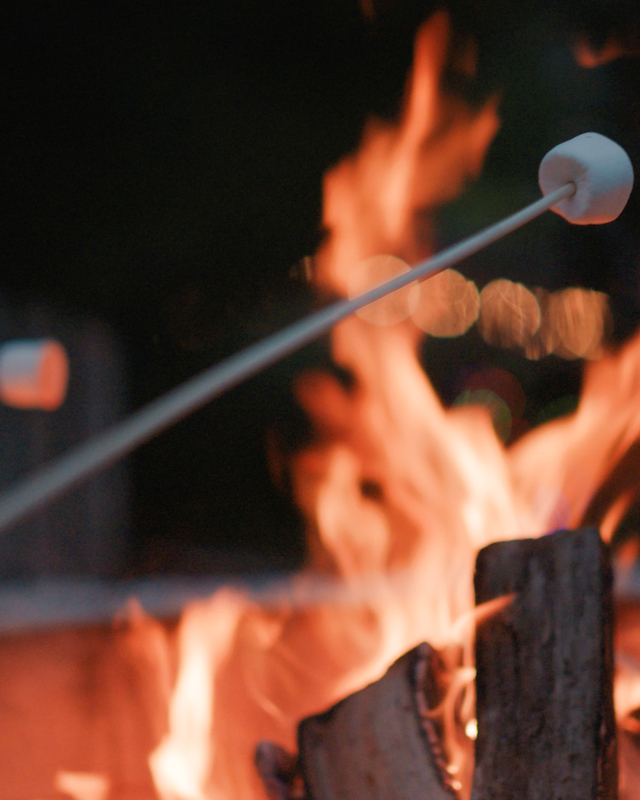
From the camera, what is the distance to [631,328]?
333 cm

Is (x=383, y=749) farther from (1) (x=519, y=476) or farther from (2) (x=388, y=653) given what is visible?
(1) (x=519, y=476)

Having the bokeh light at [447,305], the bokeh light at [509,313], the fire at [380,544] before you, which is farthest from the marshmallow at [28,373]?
the bokeh light at [509,313]

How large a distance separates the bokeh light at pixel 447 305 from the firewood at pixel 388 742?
2.96 meters

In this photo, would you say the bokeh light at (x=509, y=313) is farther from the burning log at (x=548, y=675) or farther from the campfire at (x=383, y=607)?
the burning log at (x=548, y=675)

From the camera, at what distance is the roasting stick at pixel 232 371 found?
16.3 inches

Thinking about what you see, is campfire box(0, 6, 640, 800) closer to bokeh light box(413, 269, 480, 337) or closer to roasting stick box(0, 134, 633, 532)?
roasting stick box(0, 134, 633, 532)

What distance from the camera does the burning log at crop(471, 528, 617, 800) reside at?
899 millimetres

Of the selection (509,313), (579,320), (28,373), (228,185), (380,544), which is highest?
(228,185)

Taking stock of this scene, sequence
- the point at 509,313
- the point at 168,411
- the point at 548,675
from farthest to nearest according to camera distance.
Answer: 1. the point at 509,313
2. the point at 548,675
3. the point at 168,411

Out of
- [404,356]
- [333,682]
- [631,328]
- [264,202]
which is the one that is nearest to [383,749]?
[333,682]

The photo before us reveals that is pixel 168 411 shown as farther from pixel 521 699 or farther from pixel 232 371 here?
pixel 521 699

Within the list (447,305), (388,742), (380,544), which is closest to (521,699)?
(388,742)

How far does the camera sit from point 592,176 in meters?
0.79

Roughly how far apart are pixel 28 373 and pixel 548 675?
676 millimetres
